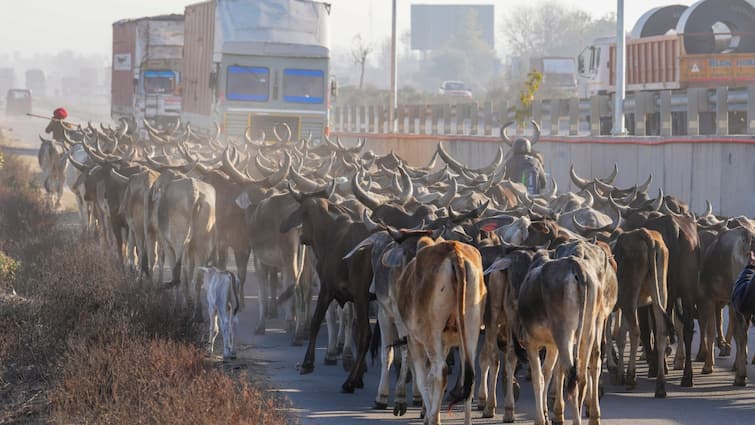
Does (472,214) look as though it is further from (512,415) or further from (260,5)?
(260,5)

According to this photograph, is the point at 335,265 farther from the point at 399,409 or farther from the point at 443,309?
the point at 443,309

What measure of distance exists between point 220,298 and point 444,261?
4.12 metres

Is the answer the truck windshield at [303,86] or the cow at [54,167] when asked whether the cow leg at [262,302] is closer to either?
the cow at [54,167]

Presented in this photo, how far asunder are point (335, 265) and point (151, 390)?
10.3 ft

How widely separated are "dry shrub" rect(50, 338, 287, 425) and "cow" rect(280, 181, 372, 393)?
125cm

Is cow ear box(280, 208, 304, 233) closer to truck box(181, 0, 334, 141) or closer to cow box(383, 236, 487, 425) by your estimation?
cow box(383, 236, 487, 425)

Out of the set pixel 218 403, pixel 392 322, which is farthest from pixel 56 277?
pixel 218 403

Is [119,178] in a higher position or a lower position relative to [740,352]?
higher

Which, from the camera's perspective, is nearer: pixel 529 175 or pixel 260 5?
pixel 529 175

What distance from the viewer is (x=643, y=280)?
1252 cm

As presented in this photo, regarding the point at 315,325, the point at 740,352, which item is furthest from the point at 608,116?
the point at 315,325

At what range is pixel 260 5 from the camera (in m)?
32.1

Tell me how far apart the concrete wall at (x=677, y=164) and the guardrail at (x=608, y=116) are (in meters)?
0.52

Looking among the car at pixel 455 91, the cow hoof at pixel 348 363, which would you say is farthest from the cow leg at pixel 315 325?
the car at pixel 455 91
